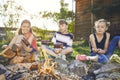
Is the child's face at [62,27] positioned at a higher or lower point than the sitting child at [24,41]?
higher

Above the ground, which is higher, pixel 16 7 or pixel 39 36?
pixel 16 7

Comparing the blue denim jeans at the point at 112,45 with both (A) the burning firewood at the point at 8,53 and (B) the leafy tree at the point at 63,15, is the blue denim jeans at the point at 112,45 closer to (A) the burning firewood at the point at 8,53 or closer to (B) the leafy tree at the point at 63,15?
(A) the burning firewood at the point at 8,53

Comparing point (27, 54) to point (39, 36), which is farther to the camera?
point (39, 36)

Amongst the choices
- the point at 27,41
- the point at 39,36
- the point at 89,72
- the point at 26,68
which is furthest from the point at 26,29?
the point at 39,36

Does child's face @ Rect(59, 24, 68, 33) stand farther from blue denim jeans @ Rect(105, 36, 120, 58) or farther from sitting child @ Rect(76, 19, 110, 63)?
blue denim jeans @ Rect(105, 36, 120, 58)

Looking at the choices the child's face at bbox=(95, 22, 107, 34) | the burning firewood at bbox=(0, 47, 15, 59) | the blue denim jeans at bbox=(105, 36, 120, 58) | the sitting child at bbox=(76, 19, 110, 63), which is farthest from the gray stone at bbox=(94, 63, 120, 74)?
the burning firewood at bbox=(0, 47, 15, 59)

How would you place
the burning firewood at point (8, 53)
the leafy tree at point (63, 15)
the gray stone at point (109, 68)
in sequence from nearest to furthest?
the gray stone at point (109, 68), the burning firewood at point (8, 53), the leafy tree at point (63, 15)

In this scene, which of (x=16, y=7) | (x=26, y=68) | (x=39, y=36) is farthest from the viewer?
(x=39, y=36)

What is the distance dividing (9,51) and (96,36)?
1.75 meters

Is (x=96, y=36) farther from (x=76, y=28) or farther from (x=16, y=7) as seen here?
(x=76, y=28)

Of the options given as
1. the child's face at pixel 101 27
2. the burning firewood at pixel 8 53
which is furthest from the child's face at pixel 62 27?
the burning firewood at pixel 8 53

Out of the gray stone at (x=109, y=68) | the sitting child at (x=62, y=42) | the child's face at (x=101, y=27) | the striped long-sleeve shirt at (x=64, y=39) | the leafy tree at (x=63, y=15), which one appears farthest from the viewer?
the leafy tree at (x=63, y=15)

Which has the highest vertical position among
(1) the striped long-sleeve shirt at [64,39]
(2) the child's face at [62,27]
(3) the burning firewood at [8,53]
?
(2) the child's face at [62,27]

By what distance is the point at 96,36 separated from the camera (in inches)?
223
